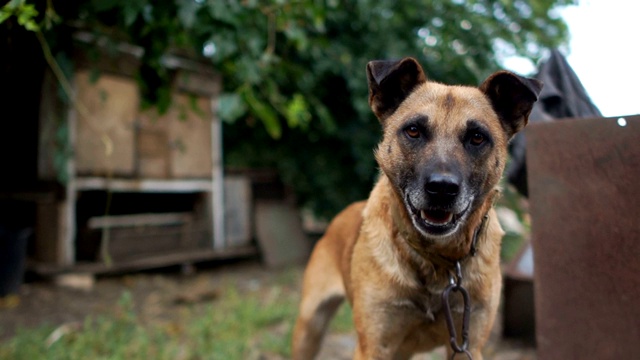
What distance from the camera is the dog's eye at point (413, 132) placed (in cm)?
226

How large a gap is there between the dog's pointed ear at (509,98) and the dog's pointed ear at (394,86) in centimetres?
31

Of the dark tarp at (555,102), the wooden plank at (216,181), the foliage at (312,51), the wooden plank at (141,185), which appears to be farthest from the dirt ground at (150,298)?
the foliage at (312,51)

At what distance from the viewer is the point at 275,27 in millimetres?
3736

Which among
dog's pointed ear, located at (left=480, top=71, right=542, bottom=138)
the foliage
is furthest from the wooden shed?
dog's pointed ear, located at (left=480, top=71, right=542, bottom=138)

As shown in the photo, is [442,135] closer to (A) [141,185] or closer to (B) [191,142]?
(A) [141,185]

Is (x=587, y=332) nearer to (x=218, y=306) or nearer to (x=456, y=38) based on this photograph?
(x=218, y=306)

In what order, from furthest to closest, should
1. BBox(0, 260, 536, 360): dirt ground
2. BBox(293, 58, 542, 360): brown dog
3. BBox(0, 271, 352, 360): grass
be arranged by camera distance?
BBox(0, 260, 536, 360): dirt ground < BBox(0, 271, 352, 360): grass < BBox(293, 58, 542, 360): brown dog

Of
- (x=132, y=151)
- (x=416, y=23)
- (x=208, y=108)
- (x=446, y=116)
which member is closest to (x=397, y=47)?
(x=416, y=23)

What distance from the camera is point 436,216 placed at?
82.6 inches

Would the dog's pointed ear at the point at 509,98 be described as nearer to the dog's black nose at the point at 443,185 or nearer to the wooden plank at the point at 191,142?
the dog's black nose at the point at 443,185

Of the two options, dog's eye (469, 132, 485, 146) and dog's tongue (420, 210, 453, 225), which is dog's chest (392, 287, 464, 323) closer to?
dog's tongue (420, 210, 453, 225)

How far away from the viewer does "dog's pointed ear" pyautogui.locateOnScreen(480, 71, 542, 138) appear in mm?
2311

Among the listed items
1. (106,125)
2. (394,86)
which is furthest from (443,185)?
(106,125)

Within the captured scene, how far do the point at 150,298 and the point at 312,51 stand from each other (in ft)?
10.7
